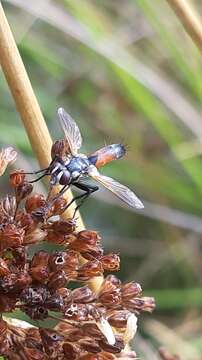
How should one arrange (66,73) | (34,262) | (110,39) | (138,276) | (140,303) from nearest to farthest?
(34,262) < (140,303) < (110,39) < (138,276) < (66,73)

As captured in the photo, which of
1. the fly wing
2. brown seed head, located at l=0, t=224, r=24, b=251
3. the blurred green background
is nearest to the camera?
brown seed head, located at l=0, t=224, r=24, b=251

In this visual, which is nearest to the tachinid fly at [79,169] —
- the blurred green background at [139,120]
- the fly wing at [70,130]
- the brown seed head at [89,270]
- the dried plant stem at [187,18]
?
the fly wing at [70,130]

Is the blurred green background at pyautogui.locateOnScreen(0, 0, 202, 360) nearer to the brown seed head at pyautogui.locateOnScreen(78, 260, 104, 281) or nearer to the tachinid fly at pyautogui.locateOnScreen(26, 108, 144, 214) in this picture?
the tachinid fly at pyautogui.locateOnScreen(26, 108, 144, 214)

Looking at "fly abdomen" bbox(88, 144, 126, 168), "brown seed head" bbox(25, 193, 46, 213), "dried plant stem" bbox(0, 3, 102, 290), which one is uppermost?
"dried plant stem" bbox(0, 3, 102, 290)

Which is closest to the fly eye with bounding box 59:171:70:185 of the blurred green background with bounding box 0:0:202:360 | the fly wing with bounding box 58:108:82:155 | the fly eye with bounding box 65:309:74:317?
the fly wing with bounding box 58:108:82:155

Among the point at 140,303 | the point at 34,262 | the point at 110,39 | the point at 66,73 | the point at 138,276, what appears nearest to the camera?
the point at 34,262

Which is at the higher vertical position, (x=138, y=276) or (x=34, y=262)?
(x=34, y=262)

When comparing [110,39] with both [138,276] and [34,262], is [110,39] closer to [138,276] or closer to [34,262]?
[138,276]

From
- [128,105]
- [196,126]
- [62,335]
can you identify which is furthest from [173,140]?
[62,335]
